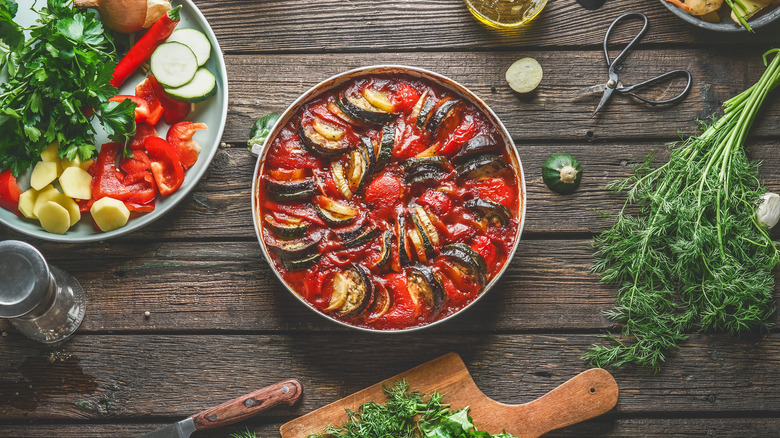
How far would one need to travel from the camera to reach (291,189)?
2.51 meters

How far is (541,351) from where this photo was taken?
9.30 feet

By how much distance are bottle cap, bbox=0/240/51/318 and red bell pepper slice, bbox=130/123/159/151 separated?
63cm

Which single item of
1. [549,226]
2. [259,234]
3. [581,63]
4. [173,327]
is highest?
[581,63]

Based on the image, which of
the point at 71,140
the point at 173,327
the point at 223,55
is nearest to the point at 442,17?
the point at 223,55

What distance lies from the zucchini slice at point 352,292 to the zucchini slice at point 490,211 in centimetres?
57

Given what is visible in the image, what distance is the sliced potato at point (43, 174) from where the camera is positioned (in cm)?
254

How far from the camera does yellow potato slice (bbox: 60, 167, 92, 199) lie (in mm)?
2525

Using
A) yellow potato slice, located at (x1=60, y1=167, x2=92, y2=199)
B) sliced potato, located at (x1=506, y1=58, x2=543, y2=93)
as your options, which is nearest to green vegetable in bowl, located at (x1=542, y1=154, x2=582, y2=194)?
sliced potato, located at (x1=506, y1=58, x2=543, y2=93)

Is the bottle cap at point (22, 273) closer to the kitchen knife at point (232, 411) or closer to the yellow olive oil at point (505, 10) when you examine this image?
the kitchen knife at point (232, 411)

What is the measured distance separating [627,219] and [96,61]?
2582 millimetres

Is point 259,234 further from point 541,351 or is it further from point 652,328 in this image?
point 652,328

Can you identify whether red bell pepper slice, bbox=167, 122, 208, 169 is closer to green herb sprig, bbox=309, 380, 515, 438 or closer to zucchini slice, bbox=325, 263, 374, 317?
zucchini slice, bbox=325, 263, 374, 317

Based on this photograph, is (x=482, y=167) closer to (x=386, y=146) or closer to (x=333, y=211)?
(x=386, y=146)

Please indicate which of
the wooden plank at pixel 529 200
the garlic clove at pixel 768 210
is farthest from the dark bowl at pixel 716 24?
the garlic clove at pixel 768 210
